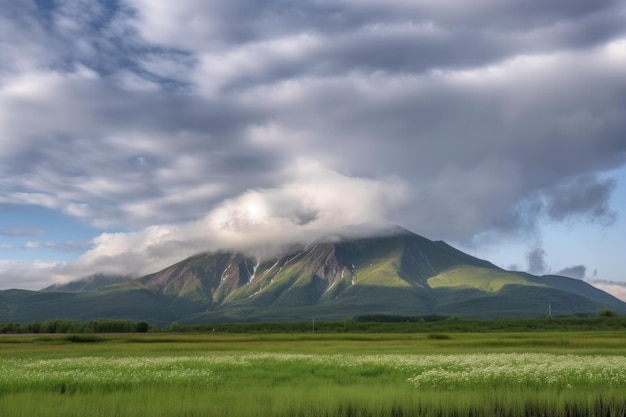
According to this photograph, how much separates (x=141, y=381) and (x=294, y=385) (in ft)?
27.6

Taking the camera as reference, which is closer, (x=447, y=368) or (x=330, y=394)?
(x=330, y=394)

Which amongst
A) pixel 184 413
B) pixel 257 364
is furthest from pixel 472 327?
pixel 184 413

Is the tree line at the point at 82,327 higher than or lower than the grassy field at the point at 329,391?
lower

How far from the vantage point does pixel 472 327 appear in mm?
158000

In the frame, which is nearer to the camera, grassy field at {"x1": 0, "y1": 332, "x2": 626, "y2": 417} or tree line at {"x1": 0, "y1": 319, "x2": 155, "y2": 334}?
grassy field at {"x1": 0, "y1": 332, "x2": 626, "y2": 417}

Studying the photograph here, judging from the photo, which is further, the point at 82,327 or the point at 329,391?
the point at 82,327

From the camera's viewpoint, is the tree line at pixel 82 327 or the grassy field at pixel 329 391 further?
the tree line at pixel 82 327

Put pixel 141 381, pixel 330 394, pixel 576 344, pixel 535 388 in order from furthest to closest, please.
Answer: pixel 576 344, pixel 141 381, pixel 535 388, pixel 330 394

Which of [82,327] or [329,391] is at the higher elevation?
[329,391]

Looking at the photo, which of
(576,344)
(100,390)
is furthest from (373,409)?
(576,344)

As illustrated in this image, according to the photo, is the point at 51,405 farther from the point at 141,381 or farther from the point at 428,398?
the point at 428,398

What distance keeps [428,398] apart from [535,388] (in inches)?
264

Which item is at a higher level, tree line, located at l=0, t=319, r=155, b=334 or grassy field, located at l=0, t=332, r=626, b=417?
grassy field, located at l=0, t=332, r=626, b=417

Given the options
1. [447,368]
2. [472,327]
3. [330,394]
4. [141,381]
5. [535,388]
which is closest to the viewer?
[330,394]
